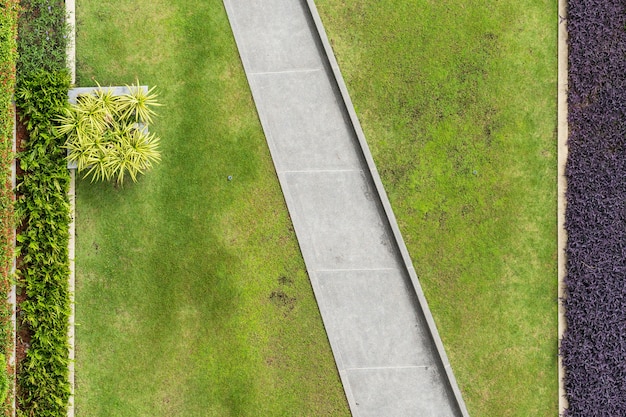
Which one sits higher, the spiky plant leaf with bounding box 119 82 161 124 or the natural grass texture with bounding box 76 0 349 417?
the spiky plant leaf with bounding box 119 82 161 124

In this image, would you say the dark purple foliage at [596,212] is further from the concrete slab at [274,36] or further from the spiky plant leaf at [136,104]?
the spiky plant leaf at [136,104]

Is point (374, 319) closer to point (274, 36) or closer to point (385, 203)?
point (385, 203)

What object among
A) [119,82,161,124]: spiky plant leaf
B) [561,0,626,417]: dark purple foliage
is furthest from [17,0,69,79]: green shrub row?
[561,0,626,417]: dark purple foliage

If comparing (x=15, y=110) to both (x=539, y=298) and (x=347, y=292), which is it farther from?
(x=539, y=298)

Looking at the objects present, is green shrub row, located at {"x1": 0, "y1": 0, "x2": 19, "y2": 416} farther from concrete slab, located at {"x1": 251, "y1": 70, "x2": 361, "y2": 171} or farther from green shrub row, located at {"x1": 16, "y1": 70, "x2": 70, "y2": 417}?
concrete slab, located at {"x1": 251, "y1": 70, "x2": 361, "y2": 171}

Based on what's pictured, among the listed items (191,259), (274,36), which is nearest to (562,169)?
(274,36)

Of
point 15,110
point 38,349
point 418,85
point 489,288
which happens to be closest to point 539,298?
point 489,288
